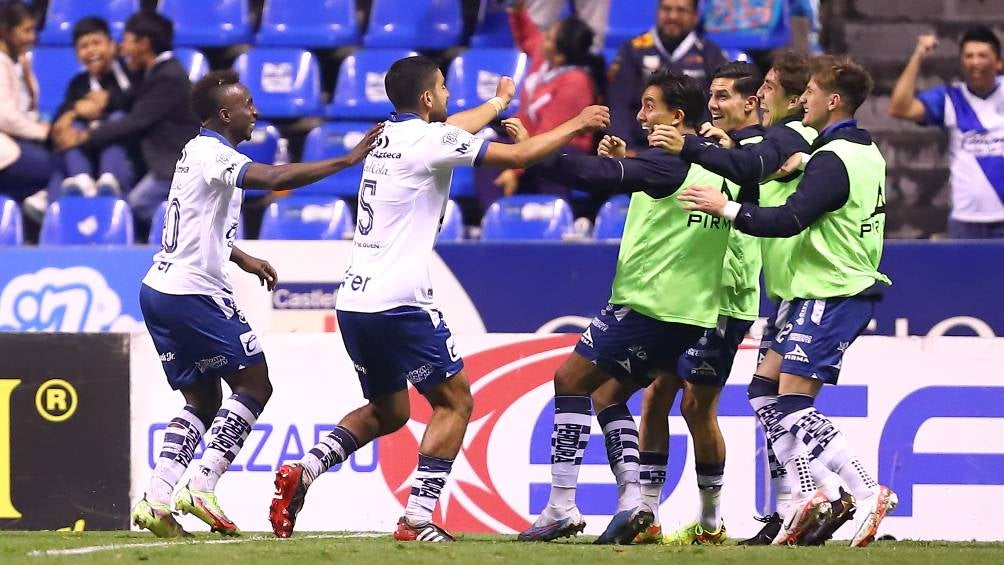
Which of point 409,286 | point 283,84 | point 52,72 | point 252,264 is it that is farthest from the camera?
point 52,72

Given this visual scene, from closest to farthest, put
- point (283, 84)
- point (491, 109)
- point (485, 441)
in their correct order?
point (491, 109), point (485, 441), point (283, 84)

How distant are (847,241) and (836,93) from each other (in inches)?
27.6

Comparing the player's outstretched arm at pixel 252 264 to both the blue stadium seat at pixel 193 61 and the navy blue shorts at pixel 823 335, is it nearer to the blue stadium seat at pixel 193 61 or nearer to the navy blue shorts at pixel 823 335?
the navy blue shorts at pixel 823 335

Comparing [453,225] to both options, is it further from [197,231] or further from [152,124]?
[197,231]

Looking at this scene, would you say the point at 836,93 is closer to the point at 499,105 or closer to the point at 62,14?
the point at 499,105

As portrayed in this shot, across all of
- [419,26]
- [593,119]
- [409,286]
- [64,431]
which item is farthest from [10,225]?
[593,119]

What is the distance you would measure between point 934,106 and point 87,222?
6343 millimetres

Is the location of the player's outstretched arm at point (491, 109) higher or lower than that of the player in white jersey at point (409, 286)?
higher

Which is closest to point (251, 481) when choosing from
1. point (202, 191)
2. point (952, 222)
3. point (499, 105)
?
point (202, 191)

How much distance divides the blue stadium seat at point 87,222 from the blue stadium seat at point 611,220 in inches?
138

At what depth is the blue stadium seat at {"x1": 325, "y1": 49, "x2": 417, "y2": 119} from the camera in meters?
13.8

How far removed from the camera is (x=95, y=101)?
13594mm

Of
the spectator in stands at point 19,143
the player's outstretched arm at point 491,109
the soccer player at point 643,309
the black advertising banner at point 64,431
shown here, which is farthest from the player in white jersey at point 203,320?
the spectator in stands at point 19,143

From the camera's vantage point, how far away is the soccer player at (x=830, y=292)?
301 inches
